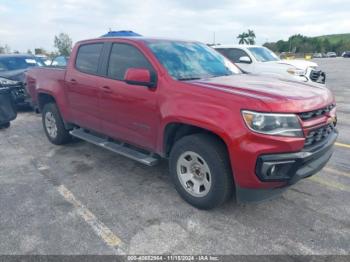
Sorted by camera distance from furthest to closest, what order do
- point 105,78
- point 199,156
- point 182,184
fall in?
point 105,78 → point 182,184 → point 199,156

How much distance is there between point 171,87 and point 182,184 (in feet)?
3.60

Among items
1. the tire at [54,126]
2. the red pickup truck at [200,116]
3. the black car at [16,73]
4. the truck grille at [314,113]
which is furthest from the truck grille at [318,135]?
the black car at [16,73]

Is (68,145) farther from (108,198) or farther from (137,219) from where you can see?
(137,219)

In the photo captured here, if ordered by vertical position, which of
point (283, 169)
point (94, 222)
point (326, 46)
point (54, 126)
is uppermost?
point (326, 46)

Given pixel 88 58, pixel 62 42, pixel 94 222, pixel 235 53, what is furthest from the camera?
pixel 62 42

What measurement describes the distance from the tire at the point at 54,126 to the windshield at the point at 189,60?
8.45 feet

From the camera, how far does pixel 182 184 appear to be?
3510 mm

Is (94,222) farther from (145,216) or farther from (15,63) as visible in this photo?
(15,63)

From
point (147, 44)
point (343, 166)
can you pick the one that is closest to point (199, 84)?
point (147, 44)

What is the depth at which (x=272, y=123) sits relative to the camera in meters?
2.73

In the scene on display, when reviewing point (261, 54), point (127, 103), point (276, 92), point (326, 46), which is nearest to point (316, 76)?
point (261, 54)

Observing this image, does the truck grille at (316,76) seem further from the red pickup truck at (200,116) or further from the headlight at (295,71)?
the red pickup truck at (200,116)

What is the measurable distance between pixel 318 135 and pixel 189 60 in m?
1.80

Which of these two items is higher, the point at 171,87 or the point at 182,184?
the point at 171,87
